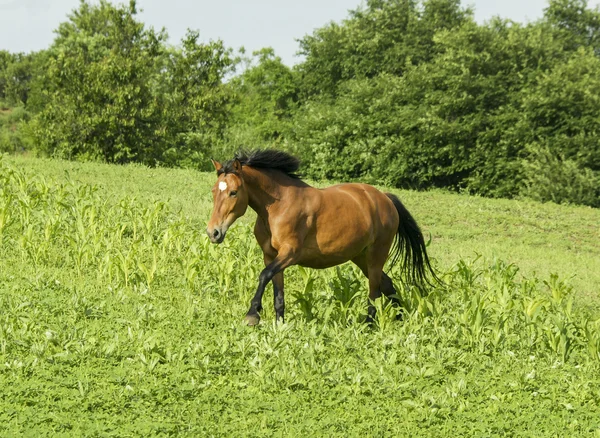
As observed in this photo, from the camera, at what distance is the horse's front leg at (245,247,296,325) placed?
7578 millimetres

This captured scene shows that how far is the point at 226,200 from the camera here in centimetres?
728

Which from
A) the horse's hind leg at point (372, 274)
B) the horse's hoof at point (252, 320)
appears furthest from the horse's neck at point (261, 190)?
the horse's hind leg at point (372, 274)

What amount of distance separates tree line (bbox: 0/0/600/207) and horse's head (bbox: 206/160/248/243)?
20184mm

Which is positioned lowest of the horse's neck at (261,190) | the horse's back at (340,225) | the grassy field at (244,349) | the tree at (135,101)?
the grassy field at (244,349)

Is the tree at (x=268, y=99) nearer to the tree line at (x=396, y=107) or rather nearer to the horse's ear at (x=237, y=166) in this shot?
the tree line at (x=396, y=107)

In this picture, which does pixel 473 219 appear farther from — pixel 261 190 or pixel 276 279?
pixel 261 190

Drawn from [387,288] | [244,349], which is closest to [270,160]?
[244,349]

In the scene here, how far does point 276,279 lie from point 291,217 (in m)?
0.68

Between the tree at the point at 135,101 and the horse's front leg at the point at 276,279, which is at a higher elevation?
the tree at the point at 135,101

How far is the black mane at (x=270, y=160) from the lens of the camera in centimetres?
779

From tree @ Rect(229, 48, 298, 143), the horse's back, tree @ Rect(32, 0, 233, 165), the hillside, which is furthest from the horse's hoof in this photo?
tree @ Rect(229, 48, 298, 143)

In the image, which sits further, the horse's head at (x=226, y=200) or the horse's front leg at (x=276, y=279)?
the horse's front leg at (x=276, y=279)

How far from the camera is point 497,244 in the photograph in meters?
16.2

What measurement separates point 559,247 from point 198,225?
7826 mm
